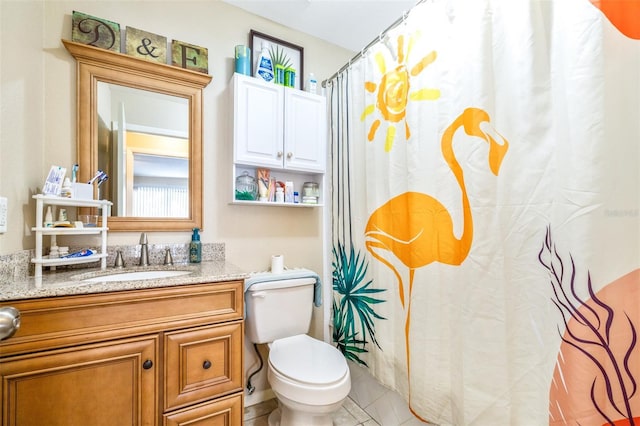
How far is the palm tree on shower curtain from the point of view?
1.59 metres

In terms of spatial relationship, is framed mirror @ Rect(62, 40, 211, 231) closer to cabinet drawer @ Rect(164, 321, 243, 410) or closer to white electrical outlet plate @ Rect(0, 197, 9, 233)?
white electrical outlet plate @ Rect(0, 197, 9, 233)

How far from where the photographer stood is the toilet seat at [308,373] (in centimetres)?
125

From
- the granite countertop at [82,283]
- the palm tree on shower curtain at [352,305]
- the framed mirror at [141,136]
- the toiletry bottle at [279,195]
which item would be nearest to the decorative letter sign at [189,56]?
the framed mirror at [141,136]

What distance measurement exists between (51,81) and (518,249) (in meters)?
2.07

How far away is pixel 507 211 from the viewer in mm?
957

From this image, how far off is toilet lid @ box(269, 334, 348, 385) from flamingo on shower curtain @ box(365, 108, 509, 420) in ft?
1.16

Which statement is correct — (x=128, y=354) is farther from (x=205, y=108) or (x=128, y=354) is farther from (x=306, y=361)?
(x=205, y=108)

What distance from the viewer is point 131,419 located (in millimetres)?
1021

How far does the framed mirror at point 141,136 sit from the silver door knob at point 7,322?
40.4 inches

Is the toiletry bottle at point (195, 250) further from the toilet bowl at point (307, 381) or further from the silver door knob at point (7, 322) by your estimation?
the silver door knob at point (7, 322)

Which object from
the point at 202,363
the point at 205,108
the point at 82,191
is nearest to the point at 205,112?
the point at 205,108

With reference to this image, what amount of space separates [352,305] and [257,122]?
122 centimetres

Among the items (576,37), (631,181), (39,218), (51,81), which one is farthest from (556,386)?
(51,81)

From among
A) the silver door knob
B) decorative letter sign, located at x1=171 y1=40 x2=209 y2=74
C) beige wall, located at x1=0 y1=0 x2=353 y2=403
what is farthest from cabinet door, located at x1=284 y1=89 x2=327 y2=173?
the silver door knob
